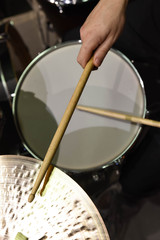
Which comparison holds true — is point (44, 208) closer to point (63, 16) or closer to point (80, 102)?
point (80, 102)

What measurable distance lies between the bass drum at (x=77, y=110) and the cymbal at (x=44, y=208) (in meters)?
0.20

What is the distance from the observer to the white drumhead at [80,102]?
83 centimetres

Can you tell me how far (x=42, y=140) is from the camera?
864mm

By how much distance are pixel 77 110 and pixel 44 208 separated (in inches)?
14.0

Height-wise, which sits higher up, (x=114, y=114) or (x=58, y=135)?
(x=58, y=135)

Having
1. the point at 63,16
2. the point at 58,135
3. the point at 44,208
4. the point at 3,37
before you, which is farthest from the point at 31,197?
the point at 63,16

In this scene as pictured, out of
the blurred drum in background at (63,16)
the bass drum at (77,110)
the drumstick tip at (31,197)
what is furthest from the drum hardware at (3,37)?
the drumstick tip at (31,197)

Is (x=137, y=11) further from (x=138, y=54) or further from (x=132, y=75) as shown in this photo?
(x=132, y=75)

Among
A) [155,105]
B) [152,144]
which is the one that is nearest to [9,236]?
[152,144]

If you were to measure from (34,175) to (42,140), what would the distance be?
0.76 feet

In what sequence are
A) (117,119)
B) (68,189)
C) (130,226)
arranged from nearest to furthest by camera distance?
(68,189)
(117,119)
(130,226)

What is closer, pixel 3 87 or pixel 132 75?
pixel 132 75

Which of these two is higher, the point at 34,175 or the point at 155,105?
the point at 34,175

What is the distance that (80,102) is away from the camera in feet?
2.85
